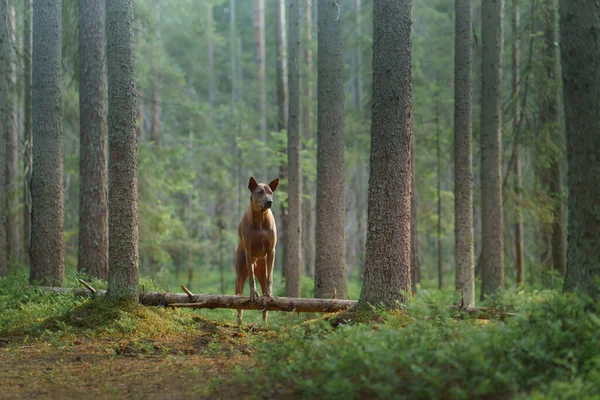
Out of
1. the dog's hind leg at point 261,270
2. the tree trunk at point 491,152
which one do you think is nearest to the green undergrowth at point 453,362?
the dog's hind leg at point 261,270

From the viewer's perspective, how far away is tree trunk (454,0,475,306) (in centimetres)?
1380

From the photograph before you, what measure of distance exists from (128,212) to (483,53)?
10063 millimetres

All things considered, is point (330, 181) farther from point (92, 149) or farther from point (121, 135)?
point (92, 149)

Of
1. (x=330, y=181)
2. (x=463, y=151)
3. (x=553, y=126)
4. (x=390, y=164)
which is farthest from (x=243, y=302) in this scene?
(x=553, y=126)

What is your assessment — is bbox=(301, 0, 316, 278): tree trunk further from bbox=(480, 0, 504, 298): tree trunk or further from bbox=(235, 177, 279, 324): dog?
bbox=(235, 177, 279, 324): dog

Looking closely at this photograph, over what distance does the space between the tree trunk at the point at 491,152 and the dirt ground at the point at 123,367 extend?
7.98 metres

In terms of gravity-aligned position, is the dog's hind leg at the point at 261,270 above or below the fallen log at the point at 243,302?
above

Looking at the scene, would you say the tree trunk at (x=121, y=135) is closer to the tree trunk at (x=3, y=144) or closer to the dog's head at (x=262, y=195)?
the dog's head at (x=262, y=195)

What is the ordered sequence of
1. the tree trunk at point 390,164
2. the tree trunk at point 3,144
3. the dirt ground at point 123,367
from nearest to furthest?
the dirt ground at point 123,367
the tree trunk at point 390,164
the tree trunk at point 3,144

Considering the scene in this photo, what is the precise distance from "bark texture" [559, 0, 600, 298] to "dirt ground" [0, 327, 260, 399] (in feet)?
12.0

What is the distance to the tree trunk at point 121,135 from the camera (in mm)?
9297

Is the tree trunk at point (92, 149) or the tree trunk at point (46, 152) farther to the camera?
the tree trunk at point (92, 149)

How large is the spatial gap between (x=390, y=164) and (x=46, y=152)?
8253mm

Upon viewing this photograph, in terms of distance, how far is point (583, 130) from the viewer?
6020 millimetres
